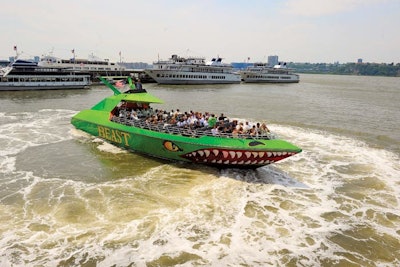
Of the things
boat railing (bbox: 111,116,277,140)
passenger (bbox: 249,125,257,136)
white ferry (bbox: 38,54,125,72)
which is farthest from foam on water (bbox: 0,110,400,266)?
white ferry (bbox: 38,54,125,72)

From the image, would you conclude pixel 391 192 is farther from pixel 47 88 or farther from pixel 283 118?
pixel 47 88

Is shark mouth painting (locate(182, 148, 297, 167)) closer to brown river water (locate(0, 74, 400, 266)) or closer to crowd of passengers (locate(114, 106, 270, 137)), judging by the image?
brown river water (locate(0, 74, 400, 266))

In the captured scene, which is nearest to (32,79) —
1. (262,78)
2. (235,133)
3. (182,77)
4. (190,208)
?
(182,77)

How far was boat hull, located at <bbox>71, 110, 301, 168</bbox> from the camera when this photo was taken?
12031 millimetres

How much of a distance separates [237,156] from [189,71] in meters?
55.0

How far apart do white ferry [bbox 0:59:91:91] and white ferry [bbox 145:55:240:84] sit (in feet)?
59.5

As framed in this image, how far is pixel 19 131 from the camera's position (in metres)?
19.8

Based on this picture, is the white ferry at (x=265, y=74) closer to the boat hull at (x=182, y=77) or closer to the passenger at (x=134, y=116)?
the boat hull at (x=182, y=77)

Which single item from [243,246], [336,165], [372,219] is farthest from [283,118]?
[243,246]

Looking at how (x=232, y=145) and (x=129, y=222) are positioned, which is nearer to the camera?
(x=129, y=222)

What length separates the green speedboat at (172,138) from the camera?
1215 centimetres

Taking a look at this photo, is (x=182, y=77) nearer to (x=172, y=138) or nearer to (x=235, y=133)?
(x=172, y=138)

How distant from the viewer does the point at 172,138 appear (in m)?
13.5

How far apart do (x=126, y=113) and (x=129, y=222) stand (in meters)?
8.71
